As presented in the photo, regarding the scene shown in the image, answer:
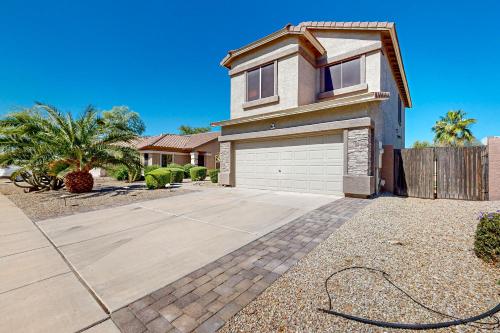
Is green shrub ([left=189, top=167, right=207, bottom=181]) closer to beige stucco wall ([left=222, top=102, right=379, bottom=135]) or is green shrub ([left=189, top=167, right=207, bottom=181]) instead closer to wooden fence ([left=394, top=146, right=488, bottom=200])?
beige stucco wall ([left=222, top=102, right=379, bottom=135])

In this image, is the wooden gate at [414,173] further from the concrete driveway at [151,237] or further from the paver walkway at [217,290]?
the paver walkway at [217,290]

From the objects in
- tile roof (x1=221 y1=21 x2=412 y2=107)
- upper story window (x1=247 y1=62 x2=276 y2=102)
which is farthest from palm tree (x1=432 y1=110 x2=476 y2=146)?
upper story window (x1=247 y1=62 x2=276 y2=102)

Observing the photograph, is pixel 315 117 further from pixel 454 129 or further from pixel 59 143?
pixel 454 129

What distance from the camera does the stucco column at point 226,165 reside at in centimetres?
1265

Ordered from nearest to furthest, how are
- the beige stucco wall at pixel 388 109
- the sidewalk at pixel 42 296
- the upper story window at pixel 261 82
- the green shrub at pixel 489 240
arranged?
the sidewalk at pixel 42 296, the green shrub at pixel 489 240, the beige stucco wall at pixel 388 109, the upper story window at pixel 261 82

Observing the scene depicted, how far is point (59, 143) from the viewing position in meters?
10.1

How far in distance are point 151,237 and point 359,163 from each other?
298 inches

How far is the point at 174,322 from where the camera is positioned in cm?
218

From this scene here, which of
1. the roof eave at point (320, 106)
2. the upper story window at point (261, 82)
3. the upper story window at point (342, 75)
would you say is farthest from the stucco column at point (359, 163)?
the upper story window at point (261, 82)

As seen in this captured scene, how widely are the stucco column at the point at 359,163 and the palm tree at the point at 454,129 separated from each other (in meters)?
22.5

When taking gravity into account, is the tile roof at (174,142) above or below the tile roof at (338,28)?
below

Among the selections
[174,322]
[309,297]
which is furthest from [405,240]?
[174,322]

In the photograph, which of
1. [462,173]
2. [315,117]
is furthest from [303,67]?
[462,173]

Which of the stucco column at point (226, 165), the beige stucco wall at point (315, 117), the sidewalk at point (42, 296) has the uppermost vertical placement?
the beige stucco wall at point (315, 117)
